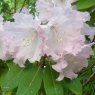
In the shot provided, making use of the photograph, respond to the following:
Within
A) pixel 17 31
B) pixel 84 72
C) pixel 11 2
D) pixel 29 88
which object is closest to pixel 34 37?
pixel 17 31

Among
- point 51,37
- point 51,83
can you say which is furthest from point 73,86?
point 51,37

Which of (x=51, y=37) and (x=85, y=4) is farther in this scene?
(x=85, y=4)

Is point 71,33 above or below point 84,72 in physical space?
above

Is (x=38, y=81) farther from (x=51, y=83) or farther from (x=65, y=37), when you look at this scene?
(x=65, y=37)

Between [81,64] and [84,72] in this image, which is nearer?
[81,64]

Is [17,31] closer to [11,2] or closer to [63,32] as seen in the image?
[63,32]
